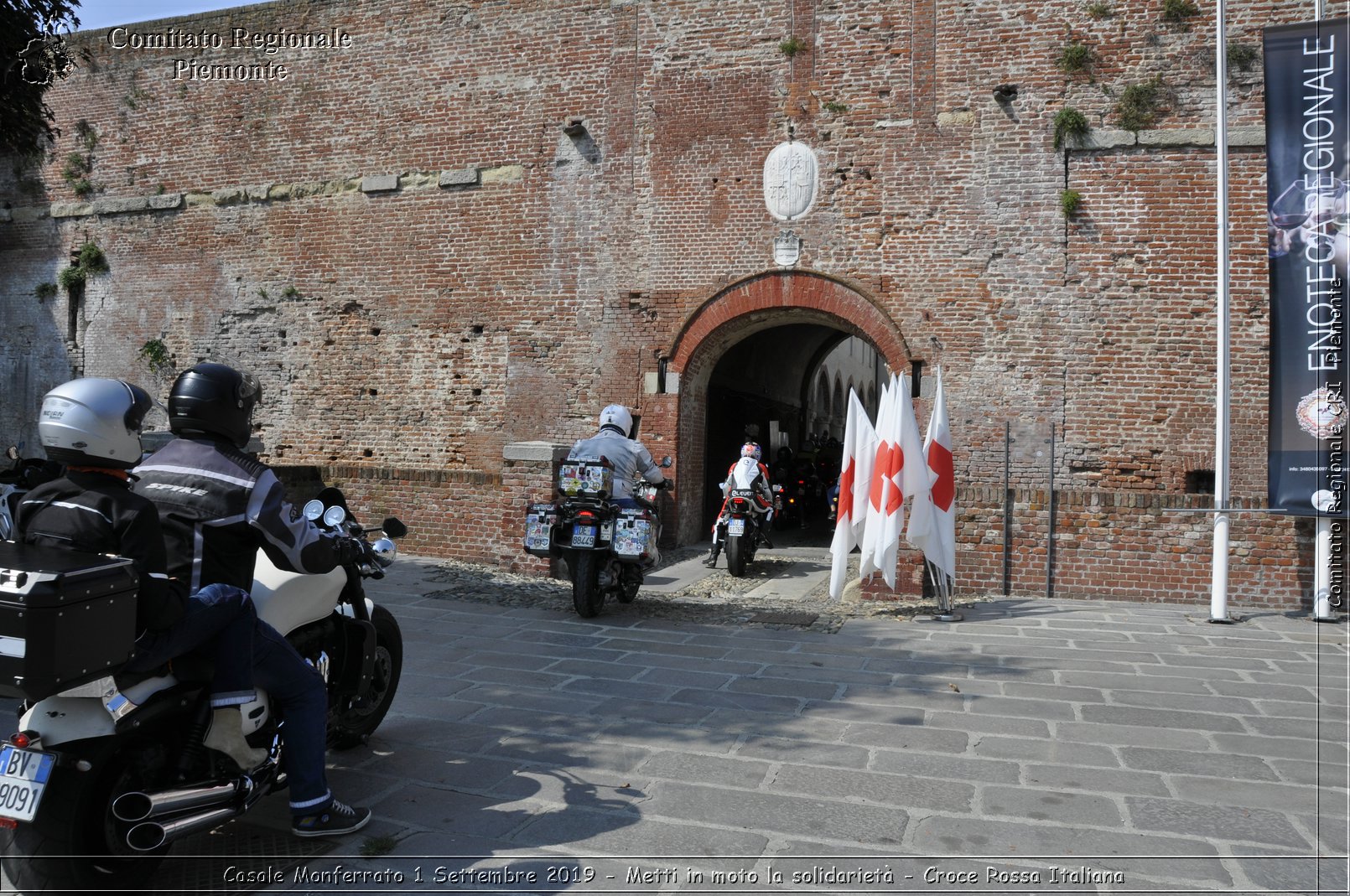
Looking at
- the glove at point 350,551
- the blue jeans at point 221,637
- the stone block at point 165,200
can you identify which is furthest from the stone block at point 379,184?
the blue jeans at point 221,637

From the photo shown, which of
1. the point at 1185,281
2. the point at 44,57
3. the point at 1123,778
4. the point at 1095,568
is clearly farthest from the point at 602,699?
the point at 44,57

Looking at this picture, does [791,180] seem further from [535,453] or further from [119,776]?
[119,776]

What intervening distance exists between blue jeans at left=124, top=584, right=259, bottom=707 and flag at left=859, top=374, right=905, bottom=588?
5.35 m

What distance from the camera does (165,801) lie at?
2674 mm

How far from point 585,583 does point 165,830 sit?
15.1 feet

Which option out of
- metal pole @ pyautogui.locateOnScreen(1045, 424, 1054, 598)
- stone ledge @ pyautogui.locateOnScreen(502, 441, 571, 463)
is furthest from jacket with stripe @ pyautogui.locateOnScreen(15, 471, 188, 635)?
metal pole @ pyautogui.locateOnScreen(1045, 424, 1054, 598)

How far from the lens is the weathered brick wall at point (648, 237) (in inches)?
366

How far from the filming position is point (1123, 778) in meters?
3.91

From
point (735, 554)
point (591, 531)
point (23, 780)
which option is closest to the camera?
point (23, 780)

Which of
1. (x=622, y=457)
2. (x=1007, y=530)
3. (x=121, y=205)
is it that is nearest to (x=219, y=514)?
(x=622, y=457)

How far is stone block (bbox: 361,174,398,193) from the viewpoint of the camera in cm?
1209

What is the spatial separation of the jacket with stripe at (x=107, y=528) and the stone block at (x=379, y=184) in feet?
33.5

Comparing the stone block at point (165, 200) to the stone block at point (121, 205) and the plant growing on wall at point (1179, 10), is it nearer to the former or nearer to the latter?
the stone block at point (121, 205)

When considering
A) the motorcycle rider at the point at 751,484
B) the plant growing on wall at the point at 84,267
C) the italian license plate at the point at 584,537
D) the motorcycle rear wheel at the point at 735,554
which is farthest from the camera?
the plant growing on wall at the point at 84,267
